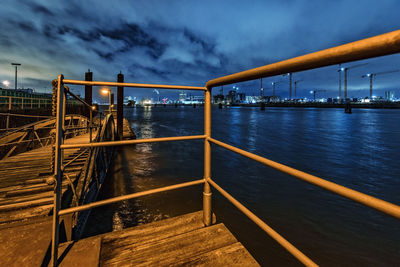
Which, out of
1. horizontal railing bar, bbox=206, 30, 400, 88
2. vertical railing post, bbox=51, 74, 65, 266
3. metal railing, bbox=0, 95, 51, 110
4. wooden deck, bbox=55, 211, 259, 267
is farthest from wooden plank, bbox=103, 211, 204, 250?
metal railing, bbox=0, 95, 51, 110

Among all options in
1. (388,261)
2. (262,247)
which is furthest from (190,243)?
(388,261)

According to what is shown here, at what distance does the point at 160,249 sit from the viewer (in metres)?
1.60

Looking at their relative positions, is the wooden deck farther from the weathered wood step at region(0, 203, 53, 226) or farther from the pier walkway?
the weathered wood step at region(0, 203, 53, 226)

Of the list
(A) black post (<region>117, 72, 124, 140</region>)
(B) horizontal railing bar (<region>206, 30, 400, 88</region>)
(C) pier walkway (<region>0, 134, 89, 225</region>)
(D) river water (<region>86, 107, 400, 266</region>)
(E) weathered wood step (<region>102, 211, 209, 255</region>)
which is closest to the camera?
(B) horizontal railing bar (<region>206, 30, 400, 88</region>)

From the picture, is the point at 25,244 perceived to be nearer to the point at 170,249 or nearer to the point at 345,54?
the point at 170,249

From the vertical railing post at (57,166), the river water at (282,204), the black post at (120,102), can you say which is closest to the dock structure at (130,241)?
the vertical railing post at (57,166)

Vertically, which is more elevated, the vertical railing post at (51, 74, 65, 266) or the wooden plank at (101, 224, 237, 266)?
the vertical railing post at (51, 74, 65, 266)

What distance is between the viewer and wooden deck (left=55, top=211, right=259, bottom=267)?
146 cm

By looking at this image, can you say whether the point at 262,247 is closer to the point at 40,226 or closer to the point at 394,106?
the point at 40,226

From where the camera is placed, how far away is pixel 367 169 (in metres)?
8.91

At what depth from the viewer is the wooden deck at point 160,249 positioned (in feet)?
4.78

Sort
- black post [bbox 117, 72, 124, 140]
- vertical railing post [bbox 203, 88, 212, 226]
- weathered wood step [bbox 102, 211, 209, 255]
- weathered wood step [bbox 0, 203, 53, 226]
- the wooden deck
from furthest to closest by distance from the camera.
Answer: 1. black post [bbox 117, 72, 124, 140]
2. weathered wood step [bbox 0, 203, 53, 226]
3. vertical railing post [bbox 203, 88, 212, 226]
4. weathered wood step [bbox 102, 211, 209, 255]
5. the wooden deck

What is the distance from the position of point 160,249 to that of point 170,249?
0.27 ft

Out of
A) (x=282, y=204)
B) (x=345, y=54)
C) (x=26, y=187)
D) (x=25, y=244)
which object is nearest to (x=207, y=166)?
(x=345, y=54)
